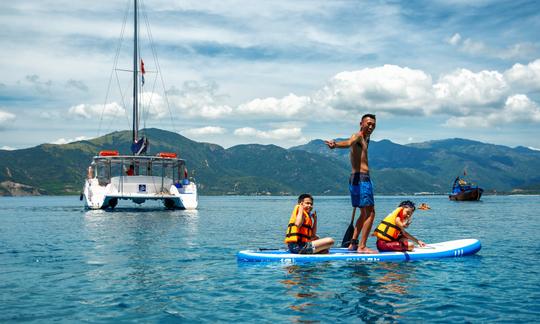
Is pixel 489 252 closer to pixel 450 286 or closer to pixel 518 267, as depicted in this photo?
pixel 518 267

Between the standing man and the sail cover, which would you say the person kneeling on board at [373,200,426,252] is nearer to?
the standing man

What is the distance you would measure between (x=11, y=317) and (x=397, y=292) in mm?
8615

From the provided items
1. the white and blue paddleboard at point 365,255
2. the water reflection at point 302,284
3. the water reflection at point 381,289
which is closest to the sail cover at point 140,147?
the white and blue paddleboard at point 365,255

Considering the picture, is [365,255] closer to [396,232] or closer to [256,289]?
[396,232]

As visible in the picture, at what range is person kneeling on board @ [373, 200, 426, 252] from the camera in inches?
651

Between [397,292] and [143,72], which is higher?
[143,72]

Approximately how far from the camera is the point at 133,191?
56000 millimetres

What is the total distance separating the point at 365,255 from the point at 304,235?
206 centimetres

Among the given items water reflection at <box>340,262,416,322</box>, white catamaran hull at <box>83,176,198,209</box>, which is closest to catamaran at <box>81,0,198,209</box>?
white catamaran hull at <box>83,176,198,209</box>

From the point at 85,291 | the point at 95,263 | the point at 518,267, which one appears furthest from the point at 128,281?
the point at 518,267

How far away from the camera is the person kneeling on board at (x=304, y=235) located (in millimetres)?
15992

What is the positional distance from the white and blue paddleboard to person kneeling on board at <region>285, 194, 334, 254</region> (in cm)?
23

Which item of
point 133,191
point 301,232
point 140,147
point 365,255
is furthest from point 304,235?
point 140,147

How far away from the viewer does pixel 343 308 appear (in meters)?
10.7
